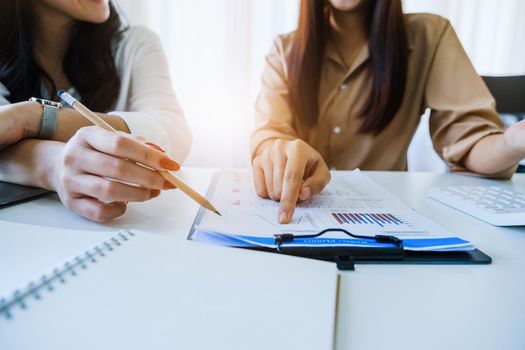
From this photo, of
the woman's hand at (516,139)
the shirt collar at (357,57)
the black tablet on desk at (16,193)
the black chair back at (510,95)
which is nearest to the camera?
the black tablet on desk at (16,193)

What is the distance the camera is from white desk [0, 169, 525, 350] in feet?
0.65

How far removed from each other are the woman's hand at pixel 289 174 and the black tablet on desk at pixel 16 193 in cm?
28

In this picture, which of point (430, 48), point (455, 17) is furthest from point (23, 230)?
point (455, 17)

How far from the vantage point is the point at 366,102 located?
33.6 inches

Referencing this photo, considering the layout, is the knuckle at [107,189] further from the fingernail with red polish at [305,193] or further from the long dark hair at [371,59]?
the long dark hair at [371,59]

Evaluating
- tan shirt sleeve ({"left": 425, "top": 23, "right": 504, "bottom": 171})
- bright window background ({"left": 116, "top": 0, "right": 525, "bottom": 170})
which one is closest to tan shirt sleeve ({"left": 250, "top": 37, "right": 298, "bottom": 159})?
tan shirt sleeve ({"left": 425, "top": 23, "right": 504, "bottom": 171})

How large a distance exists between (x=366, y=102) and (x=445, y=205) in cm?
43

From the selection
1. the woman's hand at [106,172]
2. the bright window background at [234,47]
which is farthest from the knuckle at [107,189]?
the bright window background at [234,47]

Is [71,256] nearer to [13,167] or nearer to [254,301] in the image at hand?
[254,301]

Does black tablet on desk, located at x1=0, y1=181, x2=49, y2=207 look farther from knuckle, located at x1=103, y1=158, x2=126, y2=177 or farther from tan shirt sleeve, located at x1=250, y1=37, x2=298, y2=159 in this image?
tan shirt sleeve, located at x1=250, y1=37, x2=298, y2=159

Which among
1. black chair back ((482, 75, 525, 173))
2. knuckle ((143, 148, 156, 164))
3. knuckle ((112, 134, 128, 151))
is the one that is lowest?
black chair back ((482, 75, 525, 173))

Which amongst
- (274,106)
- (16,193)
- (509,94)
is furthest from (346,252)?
(509,94)

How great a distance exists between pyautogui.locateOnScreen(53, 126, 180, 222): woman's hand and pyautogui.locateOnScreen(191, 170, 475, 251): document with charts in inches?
2.9

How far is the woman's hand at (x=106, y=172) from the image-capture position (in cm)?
33
